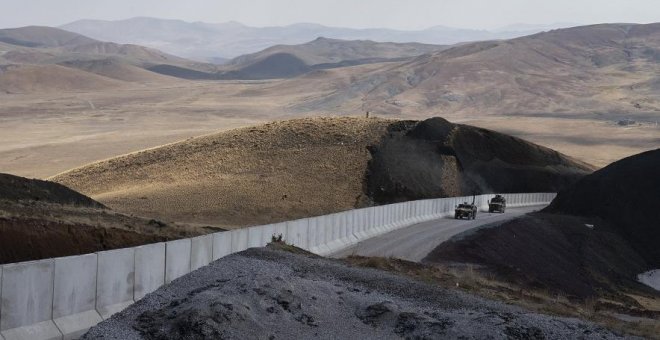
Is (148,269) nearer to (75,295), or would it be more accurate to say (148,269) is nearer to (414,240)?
(75,295)

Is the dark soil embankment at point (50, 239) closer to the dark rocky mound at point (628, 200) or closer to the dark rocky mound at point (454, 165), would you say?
the dark rocky mound at point (628, 200)

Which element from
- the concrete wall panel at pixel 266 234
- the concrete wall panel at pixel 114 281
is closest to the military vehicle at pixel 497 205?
the concrete wall panel at pixel 266 234

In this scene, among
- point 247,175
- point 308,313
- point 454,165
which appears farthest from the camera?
point 454,165

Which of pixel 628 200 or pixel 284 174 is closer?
pixel 628 200

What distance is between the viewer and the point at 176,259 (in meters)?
22.5

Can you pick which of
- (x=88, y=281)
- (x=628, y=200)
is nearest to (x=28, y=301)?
(x=88, y=281)

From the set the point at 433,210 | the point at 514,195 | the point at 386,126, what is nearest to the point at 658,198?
the point at 433,210

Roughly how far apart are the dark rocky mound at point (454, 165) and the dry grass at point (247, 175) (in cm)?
183

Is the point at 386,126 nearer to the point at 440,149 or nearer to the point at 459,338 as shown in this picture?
the point at 440,149

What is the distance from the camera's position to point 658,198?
222 ft

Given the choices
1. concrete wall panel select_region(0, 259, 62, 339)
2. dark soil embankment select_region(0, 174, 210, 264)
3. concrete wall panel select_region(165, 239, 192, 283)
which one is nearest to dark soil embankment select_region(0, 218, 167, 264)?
dark soil embankment select_region(0, 174, 210, 264)

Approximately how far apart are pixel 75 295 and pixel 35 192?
23.5 meters

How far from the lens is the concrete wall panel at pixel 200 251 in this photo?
77.2ft

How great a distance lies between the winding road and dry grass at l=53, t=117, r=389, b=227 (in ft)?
23.3
